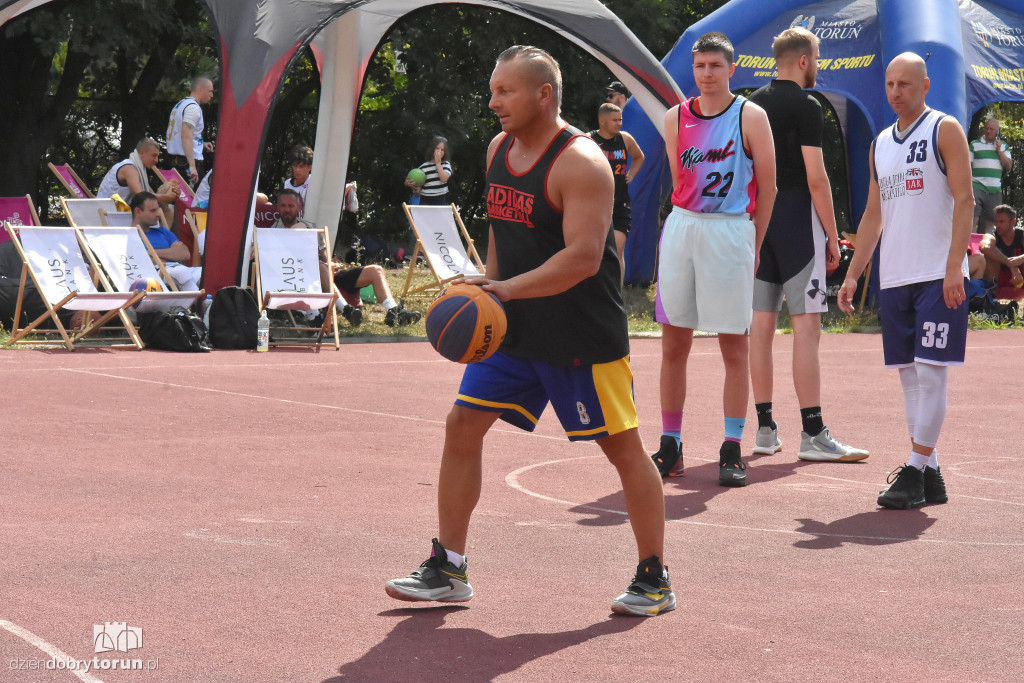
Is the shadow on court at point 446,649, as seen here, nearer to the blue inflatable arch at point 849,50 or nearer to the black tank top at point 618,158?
the black tank top at point 618,158

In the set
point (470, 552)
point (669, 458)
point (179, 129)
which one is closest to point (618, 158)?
point (179, 129)

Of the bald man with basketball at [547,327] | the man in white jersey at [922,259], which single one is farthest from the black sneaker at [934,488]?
the bald man with basketball at [547,327]

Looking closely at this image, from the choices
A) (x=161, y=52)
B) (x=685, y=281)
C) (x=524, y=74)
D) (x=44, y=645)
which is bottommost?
(x=44, y=645)

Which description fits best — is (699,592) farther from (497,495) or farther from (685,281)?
(685,281)

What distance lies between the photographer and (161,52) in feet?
69.1

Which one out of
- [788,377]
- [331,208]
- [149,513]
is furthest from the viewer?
[331,208]

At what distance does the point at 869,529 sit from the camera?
5473 millimetres

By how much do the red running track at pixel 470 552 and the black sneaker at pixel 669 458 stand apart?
0.55 ft

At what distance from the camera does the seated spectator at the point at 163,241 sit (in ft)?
42.8

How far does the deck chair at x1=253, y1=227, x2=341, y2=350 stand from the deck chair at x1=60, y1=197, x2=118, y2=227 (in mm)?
1753

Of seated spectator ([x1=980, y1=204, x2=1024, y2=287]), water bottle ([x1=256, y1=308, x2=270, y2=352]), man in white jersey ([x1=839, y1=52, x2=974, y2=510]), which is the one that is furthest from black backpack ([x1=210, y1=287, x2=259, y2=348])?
seated spectator ([x1=980, y1=204, x2=1024, y2=287])

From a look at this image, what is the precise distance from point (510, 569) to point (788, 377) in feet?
21.1

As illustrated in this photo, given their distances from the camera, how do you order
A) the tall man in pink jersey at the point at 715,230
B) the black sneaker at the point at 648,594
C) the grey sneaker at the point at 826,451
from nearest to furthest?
the black sneaker at the point at 648,594 → the tall man in pink jersey at the point at 715,230 → the grey sneaker at the point at 826,451

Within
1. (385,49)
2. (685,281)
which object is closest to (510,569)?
(685,281)
